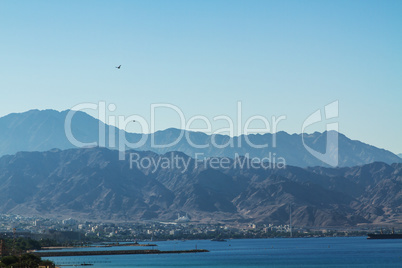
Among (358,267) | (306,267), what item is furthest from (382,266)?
(306,267)

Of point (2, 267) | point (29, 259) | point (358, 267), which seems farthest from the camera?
point (358, 267)

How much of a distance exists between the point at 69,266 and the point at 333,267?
7109 centimetres

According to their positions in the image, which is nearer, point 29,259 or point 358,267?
point 29,259

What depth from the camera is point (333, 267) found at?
197375 mm

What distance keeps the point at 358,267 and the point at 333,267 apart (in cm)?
659

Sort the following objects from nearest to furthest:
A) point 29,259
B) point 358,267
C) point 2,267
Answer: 1. point 2,267
2. point 29,259
3. point 358,267

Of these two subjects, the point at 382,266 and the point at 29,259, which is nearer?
the point at 29,259

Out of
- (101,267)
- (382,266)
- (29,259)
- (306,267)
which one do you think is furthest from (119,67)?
(382,266)

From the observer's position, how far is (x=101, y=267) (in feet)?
655

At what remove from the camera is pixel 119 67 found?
159500 mm

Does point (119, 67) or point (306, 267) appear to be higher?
point (119, 67)

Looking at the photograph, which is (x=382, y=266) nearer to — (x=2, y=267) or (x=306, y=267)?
(x=306, y=267)

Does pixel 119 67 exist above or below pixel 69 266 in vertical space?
above

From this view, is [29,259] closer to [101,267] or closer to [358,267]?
[101,267]
